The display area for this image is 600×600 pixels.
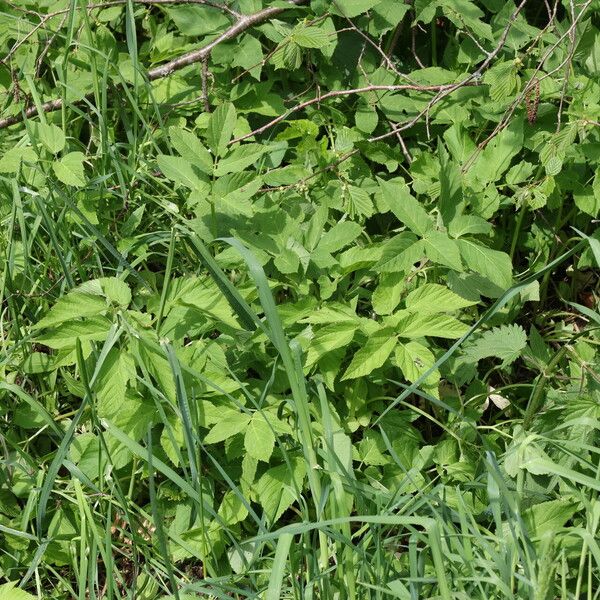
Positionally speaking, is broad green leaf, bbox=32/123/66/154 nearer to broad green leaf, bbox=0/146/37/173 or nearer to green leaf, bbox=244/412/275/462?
broad green leaf, bbox=0/146/37/173

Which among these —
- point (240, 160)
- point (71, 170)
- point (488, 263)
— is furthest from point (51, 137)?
point (488, 263)

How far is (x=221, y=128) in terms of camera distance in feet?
7.19

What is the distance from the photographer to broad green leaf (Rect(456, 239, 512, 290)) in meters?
2.15

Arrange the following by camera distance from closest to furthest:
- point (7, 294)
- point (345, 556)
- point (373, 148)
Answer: point (345, 556)
point (7, 294)
point (373, 148)

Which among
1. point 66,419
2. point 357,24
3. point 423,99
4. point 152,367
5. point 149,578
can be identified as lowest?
point 149,578

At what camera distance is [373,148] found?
267 centimetres

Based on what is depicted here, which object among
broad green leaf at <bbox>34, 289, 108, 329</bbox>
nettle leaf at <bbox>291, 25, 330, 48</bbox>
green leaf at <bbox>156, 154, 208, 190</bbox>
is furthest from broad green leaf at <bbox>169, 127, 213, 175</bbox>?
nettle leaf at <bbox>291, 25, 330, 48</bbox>

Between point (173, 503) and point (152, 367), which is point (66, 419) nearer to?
point (173, 503)

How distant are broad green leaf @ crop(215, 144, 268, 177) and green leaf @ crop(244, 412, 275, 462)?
57 centimetres

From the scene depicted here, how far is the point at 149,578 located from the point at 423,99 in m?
1.50

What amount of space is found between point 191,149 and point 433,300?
658mm

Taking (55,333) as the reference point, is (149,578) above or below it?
below

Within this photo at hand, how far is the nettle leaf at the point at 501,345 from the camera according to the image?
87.6 inches

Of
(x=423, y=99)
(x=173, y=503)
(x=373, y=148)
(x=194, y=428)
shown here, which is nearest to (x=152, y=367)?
(x=194, y=428)
